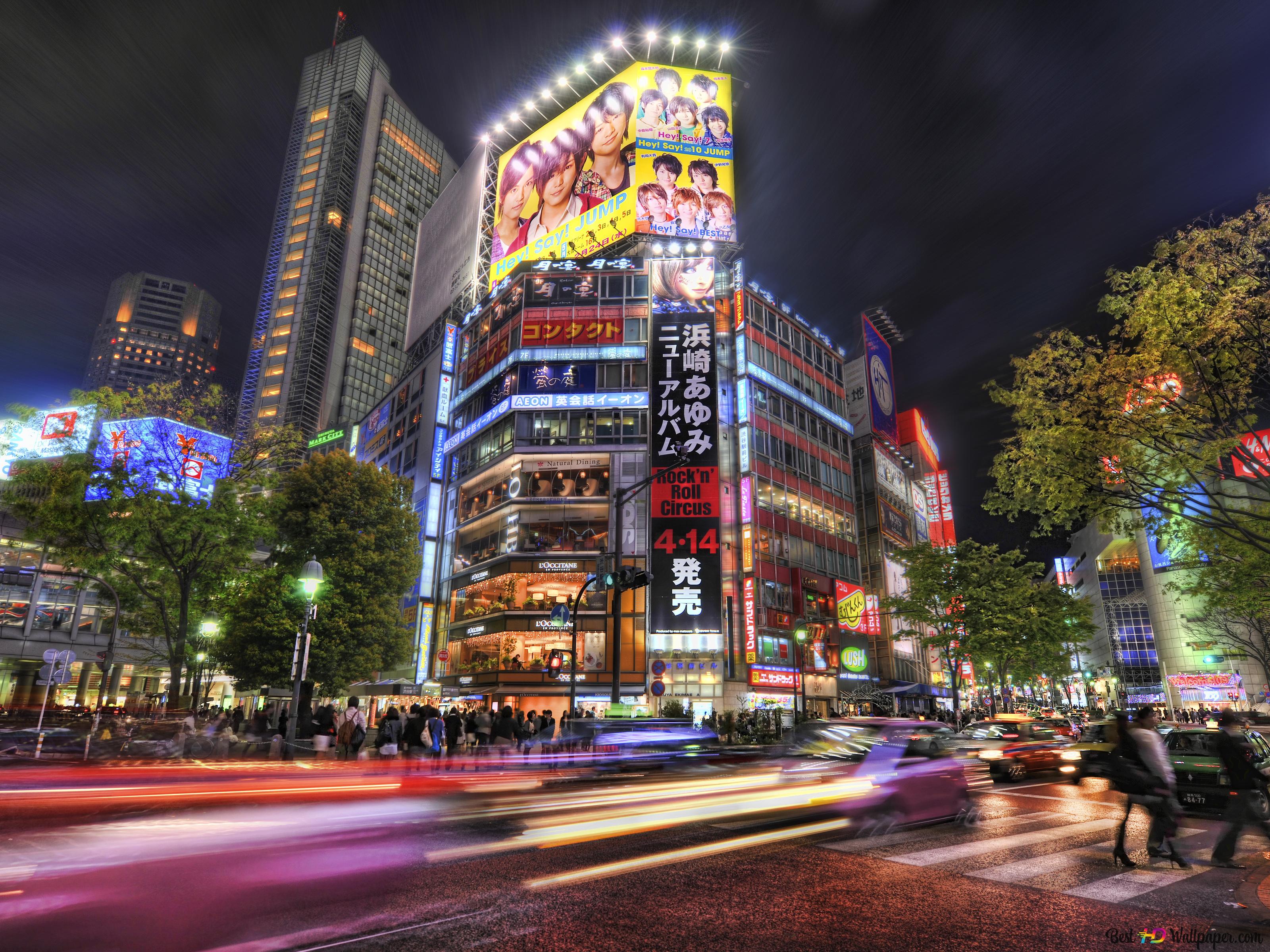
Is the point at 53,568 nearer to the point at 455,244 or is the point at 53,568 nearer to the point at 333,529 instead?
the point at 333,529

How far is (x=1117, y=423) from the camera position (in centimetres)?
1380

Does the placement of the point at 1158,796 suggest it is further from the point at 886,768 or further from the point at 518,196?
the point at 518,196

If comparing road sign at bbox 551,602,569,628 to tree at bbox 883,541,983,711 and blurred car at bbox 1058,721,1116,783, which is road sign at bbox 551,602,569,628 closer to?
blurred car at bbox 1058,721,1116,783

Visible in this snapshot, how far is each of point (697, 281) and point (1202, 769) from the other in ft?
127

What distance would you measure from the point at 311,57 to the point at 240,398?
7813 cm

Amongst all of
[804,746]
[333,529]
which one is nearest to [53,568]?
[333,529]

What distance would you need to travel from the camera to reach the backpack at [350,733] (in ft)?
62.2

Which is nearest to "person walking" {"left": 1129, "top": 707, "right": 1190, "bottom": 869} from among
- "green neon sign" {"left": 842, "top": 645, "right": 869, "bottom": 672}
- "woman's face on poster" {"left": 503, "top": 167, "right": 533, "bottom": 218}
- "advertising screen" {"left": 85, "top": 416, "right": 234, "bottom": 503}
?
"advertising screen" {"left": 85, "top": 416, "right": 234, "bottom": 503}

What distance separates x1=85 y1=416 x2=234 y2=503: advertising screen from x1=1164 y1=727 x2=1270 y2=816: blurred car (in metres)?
30.3

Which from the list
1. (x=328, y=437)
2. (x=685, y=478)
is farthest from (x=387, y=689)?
(x=328, y=437)

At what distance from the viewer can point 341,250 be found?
118 m

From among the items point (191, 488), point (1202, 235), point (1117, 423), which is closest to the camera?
point (1202, 235)

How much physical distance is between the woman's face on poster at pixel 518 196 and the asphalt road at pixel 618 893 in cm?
5759

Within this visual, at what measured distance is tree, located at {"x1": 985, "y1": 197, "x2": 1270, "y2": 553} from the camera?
12281 millimetres
